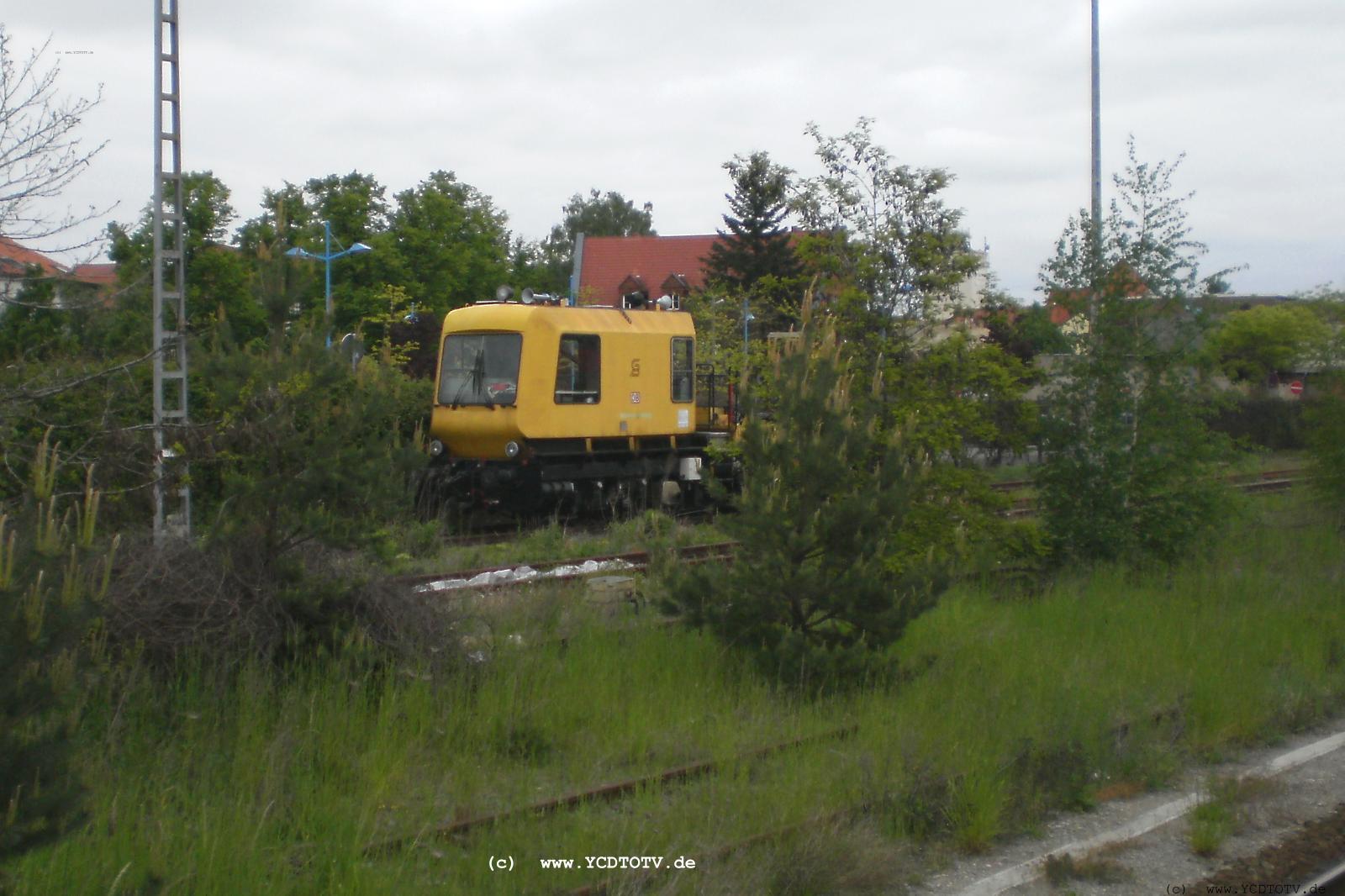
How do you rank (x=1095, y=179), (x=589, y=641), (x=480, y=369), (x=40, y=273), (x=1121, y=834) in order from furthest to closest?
(x=480, y=369)
(x=1095, y=179)
(x=589, y=641)
(x=40, y=273)
(x=1121, y=834)

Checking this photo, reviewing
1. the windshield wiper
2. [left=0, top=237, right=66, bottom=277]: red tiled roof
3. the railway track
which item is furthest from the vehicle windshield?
[left=0, top=237, right=66, bottom=277]: red tiled roof

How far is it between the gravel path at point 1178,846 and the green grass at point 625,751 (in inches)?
7.9

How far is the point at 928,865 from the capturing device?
6.01 m

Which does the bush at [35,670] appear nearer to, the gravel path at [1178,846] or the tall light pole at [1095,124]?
the gravel path at [1178,846]

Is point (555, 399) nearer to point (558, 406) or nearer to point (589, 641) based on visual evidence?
point (558, 406)

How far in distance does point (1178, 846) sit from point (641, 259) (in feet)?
230

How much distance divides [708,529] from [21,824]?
43.4 feet

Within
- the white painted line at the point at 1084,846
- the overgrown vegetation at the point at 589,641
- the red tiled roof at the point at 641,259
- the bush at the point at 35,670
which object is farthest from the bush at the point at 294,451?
the red tiled roof at the point at 641,259

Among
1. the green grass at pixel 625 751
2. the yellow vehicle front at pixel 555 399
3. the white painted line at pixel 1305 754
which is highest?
the yellow vehicle front at pixel 555 399

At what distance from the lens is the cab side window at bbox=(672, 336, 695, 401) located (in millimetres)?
18953

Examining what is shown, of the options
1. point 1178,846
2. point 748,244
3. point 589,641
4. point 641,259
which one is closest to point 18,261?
point 589,641

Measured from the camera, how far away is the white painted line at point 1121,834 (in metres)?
5.79

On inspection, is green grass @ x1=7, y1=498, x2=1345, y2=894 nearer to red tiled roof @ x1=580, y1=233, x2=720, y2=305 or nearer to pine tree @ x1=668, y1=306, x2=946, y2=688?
pine tree @ x1=668, y1=306, x2=946, y2=688

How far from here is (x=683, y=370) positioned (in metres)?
19.2
